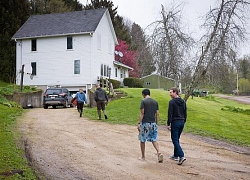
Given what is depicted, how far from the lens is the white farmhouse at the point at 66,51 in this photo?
33.8 meters

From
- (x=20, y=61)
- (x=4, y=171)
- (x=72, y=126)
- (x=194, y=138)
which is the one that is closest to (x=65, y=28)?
(x=20, y=61)

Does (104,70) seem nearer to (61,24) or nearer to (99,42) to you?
(99,42)

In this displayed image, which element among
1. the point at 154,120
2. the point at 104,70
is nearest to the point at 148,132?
the point at 154,120

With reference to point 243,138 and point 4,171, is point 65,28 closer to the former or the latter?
point 243,138

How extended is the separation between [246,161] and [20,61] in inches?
1218

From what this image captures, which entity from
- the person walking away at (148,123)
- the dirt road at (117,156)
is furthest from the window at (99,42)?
the person walking away at (148,123)

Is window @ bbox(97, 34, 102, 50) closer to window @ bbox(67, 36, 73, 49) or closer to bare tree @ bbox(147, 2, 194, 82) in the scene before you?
window @ bbox(67, 36, 73, 49)

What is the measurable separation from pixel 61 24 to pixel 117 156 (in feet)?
95.3

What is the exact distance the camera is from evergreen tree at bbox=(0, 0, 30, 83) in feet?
127

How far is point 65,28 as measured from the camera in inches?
1385

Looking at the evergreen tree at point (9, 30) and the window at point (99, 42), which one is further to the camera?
the evergreen tree at point (9, 30)

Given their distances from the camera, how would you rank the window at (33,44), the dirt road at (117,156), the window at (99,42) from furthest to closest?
the window at (33,44) < the window at (99,42) < the dirt road at (117,156)

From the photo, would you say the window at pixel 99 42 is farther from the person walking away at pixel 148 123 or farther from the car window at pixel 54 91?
the person walking away at pixel 148 123

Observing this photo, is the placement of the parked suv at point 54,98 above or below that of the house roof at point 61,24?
below
